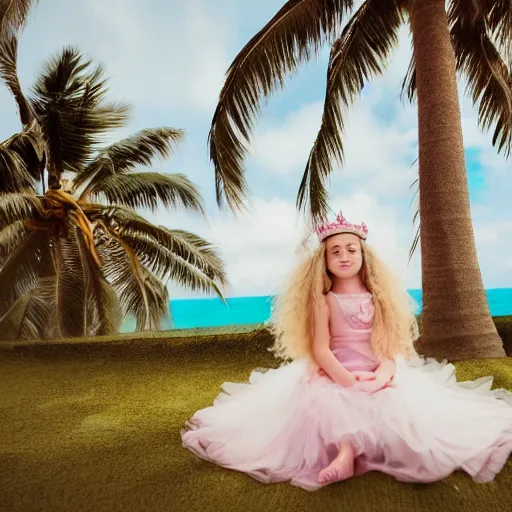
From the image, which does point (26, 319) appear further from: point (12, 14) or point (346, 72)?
point (346, 72)

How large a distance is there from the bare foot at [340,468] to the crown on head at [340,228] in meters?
1.24

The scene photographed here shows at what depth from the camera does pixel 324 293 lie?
3494 mm

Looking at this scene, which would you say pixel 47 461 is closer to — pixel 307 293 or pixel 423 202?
pixel 307 293

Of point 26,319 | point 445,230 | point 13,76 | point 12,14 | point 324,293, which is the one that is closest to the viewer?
point 324,293

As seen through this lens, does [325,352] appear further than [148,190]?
No

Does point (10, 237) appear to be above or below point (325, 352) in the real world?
above

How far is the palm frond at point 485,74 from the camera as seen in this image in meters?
7.62

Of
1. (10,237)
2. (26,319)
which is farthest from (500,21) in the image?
(26,319)

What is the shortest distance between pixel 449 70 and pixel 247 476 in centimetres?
486

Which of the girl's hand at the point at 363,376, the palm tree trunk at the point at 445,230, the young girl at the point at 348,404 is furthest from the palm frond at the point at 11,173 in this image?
the girl's hand at the point at 363,376

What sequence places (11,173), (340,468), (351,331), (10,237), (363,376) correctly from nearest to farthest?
(340,468) < (363,376) < (351,331) < (11,173) < (10,237)

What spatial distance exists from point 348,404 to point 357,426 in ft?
0.45

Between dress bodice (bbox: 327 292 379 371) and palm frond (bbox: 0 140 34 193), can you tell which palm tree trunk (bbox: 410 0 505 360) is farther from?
palm frond (bbox: 0 140 34 193)

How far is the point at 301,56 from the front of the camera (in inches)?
290
